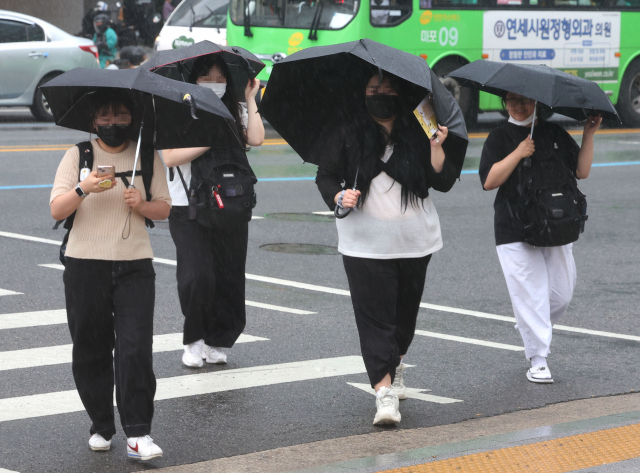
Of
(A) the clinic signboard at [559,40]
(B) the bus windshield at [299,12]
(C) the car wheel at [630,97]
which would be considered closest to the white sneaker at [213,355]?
(B) the bus windshield at [299,12]

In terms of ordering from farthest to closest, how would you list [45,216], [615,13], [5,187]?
[615,13] < [5,187] < [45,216]

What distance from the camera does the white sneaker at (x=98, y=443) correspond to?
14.9 feet

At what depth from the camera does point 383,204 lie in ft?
16.3

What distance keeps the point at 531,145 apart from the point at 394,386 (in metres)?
1.53

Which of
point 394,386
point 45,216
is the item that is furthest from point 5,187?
point 394,386

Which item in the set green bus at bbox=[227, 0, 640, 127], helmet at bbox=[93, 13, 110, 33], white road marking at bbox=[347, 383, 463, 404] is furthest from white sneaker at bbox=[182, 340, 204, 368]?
helmet at bbox=[93, 13, 110, 33]

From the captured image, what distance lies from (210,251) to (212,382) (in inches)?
28.4

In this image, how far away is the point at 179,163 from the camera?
18.2 ft

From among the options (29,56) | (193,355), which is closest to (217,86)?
(193,355)

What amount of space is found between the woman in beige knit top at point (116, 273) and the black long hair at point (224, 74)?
1287 mm

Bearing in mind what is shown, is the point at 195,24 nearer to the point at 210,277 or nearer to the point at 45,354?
the point at 45,354

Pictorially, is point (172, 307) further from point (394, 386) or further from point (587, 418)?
point (587, 418)

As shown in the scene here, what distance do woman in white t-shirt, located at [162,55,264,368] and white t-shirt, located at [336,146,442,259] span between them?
0.93m

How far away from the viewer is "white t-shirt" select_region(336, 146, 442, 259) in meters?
4.94
